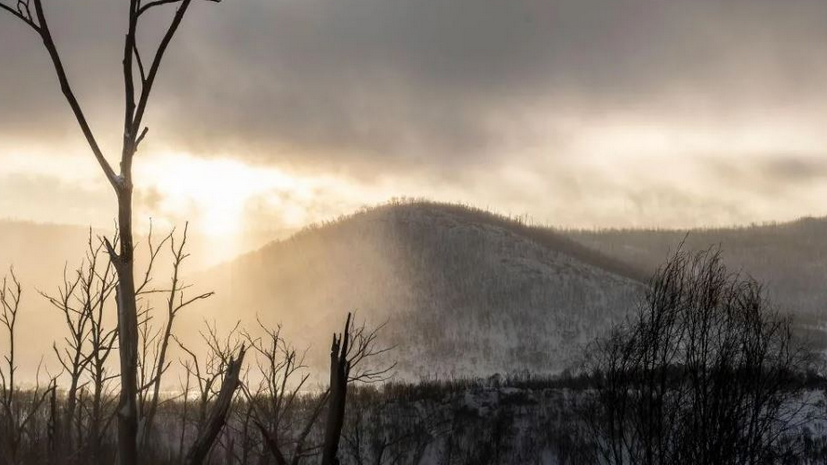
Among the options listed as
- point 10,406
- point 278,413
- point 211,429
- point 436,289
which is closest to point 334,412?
point 211,429

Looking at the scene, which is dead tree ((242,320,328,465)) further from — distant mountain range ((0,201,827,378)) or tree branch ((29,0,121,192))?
distant mountain range ((0,201,827,378))

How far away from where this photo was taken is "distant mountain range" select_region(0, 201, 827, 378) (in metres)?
99.8

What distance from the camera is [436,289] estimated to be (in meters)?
114

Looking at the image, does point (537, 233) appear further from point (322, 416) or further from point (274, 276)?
point (322, 416)

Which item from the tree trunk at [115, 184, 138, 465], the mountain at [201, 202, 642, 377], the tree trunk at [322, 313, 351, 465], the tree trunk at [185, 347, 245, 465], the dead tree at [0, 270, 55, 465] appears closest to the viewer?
the tree trunk at [322, 313, 351, 465]

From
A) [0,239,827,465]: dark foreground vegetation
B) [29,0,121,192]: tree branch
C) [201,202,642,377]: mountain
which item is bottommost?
[0,239,827,465]: dark foreground vegetation

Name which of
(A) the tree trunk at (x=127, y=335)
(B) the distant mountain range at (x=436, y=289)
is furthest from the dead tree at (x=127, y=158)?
(B) the distant mountain range at (x=436, y=289)

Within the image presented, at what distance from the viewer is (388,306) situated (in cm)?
11162

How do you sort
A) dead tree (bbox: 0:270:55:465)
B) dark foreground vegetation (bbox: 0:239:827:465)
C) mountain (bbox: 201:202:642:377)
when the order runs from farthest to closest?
mountain (bbox: 201:202:642:377) < dark foreground vegetation (bbox: 0:239:827:465) < dead tree (bbox: 0:270:55:465)

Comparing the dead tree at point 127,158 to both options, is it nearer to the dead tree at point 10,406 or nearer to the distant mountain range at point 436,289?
the dead tree at point 10,406

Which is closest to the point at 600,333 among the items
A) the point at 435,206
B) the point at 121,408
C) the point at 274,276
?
the point at 435,206

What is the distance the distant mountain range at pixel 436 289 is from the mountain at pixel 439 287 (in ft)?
0.57

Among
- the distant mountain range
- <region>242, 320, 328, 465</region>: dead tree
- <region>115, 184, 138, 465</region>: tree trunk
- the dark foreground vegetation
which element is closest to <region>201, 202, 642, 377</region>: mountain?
the distant mountain range

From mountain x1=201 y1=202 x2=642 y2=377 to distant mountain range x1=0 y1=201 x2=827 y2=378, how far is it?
0.57 feet
